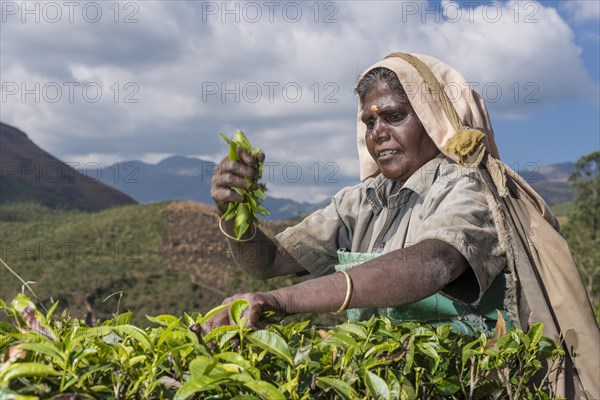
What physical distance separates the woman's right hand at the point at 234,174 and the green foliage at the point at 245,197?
1cm

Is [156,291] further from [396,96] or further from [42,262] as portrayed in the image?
[396,96]

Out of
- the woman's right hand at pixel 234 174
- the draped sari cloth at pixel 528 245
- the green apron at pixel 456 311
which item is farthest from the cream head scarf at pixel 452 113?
the woman's right hand at pixel 234 174

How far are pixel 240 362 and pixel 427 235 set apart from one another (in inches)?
33.1

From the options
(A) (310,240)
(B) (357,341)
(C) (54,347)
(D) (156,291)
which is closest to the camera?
(C) (54,347)

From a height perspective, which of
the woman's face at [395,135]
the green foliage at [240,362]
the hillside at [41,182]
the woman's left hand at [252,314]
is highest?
the hillside at [41,182]

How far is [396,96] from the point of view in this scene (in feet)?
7.71

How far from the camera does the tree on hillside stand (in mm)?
15914

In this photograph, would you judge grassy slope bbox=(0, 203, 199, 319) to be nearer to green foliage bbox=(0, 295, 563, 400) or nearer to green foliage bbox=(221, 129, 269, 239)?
green foliage bbox=(221, 129, 269, 239)

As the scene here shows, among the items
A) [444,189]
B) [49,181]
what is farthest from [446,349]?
[49,181]

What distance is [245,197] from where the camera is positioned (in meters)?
2.10

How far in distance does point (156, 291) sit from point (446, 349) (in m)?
17.6

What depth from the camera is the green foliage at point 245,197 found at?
200 cm

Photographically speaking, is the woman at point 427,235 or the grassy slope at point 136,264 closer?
the woman at point 427,235

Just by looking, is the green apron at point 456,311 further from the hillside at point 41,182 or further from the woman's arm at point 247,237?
the hillside at point 41,182
